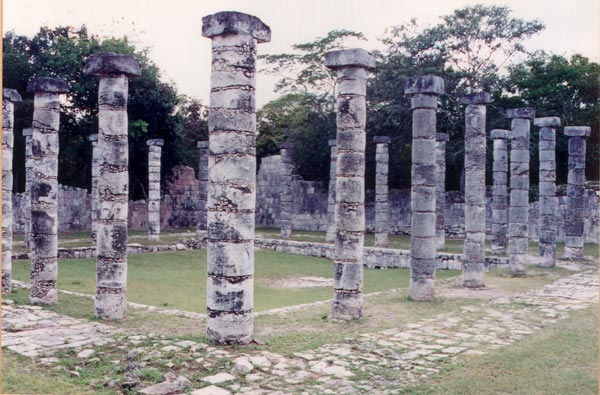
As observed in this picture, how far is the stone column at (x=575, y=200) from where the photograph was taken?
20.2 metres

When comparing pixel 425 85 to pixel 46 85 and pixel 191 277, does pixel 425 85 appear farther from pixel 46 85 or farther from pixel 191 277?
pixel 191 277

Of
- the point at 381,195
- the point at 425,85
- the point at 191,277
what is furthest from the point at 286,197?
the point at 425,85

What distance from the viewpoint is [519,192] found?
17.6 m

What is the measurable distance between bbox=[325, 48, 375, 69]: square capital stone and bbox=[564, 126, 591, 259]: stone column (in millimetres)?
11669

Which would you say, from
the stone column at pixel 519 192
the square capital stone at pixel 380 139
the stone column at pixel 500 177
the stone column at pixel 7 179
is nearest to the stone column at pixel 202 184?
the square capital stone at pixel 380 139

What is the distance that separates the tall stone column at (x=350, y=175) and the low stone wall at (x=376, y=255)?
32.6 feet

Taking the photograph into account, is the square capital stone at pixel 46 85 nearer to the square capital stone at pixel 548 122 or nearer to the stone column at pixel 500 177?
the stone column at pixel 500 177

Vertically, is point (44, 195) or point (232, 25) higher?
point (232, 25)

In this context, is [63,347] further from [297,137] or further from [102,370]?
[297,137]

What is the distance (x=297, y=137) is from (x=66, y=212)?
1303 centimetres

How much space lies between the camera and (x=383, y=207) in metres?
25.4

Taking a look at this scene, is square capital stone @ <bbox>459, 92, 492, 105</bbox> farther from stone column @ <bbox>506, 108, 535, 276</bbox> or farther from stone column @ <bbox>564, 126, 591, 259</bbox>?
stone column @ <bbox>564, 126, 591, 259</bbox>

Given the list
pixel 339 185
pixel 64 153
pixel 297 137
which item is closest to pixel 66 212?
pixel 64 153

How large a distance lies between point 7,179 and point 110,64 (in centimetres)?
439
